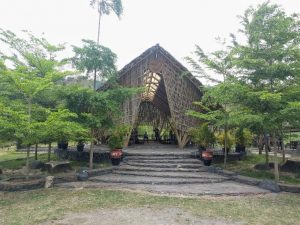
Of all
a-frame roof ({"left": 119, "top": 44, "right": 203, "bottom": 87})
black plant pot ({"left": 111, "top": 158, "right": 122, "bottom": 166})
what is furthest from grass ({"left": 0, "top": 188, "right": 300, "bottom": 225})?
a-frame roof ({"left": 119, "top": 44, "right": 203, "bottom": 87})

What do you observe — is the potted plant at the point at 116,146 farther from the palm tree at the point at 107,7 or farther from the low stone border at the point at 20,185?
the palm tree at the point at 107,7

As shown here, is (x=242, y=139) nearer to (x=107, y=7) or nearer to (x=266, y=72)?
(x=266, y=72)

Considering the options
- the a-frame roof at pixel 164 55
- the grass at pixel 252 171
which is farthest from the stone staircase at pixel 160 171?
the a-frame roof at pixel 164 55

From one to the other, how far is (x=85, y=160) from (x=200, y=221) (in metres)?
9.36

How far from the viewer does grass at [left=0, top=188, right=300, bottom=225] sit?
6219 mm

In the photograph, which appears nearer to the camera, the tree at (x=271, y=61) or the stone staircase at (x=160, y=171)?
the tree at (x=271, y=61)

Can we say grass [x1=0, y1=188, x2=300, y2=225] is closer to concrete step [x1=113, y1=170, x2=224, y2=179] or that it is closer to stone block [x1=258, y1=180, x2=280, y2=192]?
stone block [x1=258, y1=180, x2=280, y2=192]

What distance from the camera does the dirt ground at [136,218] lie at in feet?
18.9

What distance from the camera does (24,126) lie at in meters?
8.41

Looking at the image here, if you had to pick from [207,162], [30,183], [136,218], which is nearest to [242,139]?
[207,162]

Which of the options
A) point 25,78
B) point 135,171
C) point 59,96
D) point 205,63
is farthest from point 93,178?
point 205,63

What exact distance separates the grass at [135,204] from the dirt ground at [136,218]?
0.27 m

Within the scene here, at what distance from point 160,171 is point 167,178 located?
0.97 metres

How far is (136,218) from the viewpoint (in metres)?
6.02
